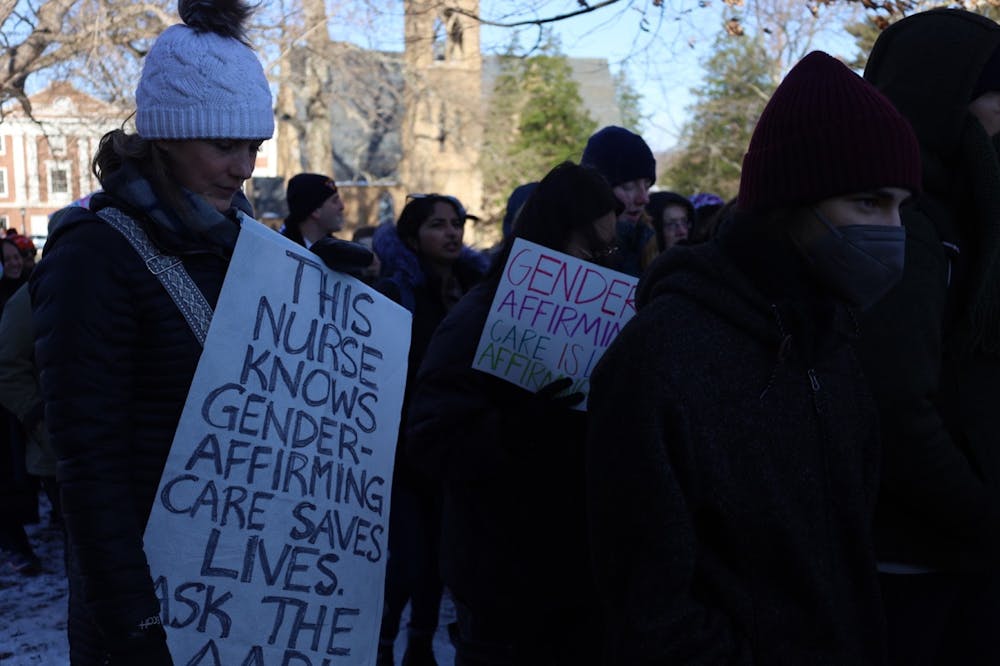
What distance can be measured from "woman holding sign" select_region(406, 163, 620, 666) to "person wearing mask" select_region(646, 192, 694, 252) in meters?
3.47

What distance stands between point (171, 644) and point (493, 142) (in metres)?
34.2

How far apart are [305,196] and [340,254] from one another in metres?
3.55

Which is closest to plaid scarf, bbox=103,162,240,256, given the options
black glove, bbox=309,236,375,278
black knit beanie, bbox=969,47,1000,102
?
black glove, bbox=309,236,375,278

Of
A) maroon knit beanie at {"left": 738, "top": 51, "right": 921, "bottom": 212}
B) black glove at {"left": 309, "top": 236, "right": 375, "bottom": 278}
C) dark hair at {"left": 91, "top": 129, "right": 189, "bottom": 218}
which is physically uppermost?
maroon knit beanie at {"left": 738, "top": 51, "right": 921, "bottom": 212}

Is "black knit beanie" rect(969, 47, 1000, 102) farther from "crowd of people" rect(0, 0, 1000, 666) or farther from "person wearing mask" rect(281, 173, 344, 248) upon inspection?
"person wearing mask" rect(281, 173, 344, 248)

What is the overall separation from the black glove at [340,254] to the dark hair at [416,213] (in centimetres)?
254

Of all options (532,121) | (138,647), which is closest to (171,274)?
(138,647)

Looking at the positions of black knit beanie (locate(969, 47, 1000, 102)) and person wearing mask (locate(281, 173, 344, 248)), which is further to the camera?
person wearing mask (locate(281, 173, 344, 248))

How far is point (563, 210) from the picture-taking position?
3201 mm

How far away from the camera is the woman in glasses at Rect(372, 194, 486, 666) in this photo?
4699 mm

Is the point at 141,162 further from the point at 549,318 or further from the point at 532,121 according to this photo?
the point at 532,121

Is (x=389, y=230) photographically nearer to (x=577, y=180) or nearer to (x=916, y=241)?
(x=577, y=180)

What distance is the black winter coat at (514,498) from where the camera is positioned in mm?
2996

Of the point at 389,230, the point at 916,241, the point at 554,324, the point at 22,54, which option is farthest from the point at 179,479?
the point at 22,54
